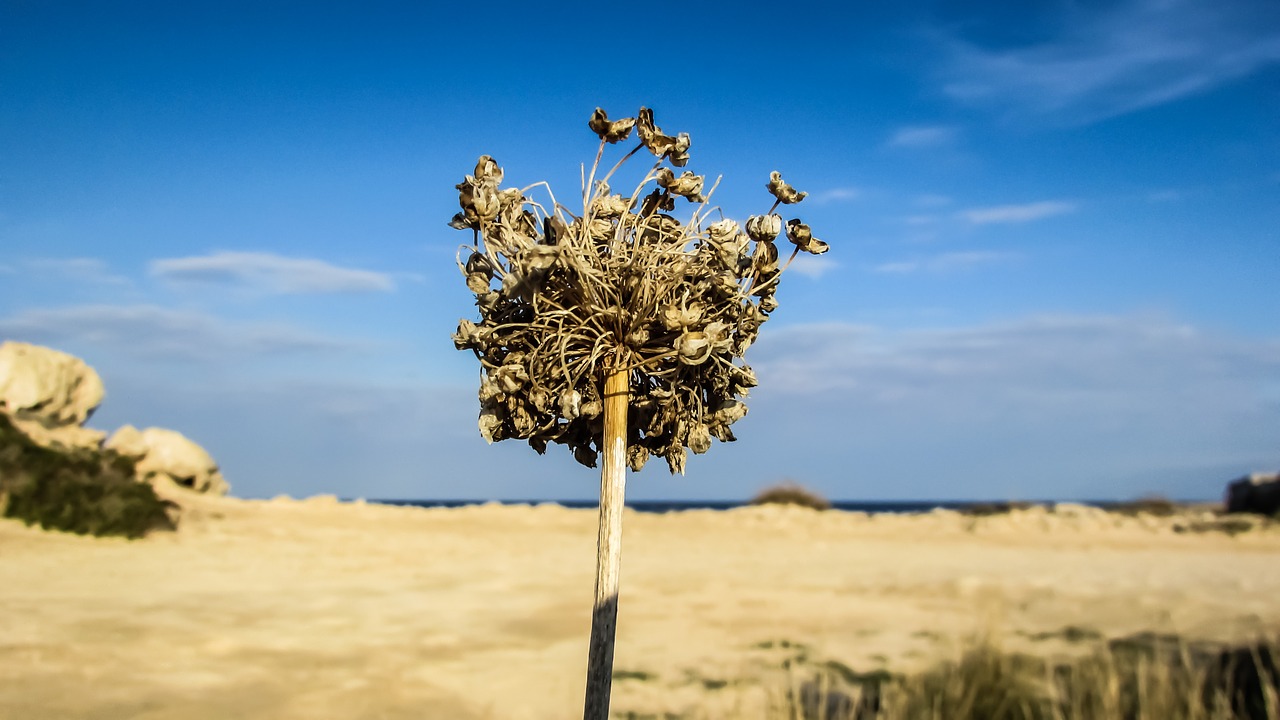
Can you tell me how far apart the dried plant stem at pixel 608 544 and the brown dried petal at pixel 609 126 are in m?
0.57

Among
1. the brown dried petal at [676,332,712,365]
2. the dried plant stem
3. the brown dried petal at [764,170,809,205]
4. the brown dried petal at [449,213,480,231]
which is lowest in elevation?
the dried plant stem

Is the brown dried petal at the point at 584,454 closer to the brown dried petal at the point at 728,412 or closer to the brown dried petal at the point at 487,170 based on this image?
the brown dried petal at the point at 728,412

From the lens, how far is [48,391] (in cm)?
2005

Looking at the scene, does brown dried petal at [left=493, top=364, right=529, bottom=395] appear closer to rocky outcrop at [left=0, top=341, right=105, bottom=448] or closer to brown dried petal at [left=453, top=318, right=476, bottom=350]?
brown dried petal at [left=453, top=318, right=476, bottom=350]

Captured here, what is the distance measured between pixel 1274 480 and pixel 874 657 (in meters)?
23.5

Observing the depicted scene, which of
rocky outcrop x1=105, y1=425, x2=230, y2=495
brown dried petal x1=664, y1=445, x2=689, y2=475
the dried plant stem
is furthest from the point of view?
rocky outcrop x1=105, y1=425, x2=230, y2=495

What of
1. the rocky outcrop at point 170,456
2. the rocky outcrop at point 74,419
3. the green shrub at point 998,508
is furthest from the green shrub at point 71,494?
the green shrub at point 998,508

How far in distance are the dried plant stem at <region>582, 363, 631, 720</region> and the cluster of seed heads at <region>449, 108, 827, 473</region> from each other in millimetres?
55

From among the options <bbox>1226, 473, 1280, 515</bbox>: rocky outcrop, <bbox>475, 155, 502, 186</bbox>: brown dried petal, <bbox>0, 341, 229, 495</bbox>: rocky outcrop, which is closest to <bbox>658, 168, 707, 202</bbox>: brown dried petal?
<bbox>475, 155, 502, 186</bbox>: brown dried petal

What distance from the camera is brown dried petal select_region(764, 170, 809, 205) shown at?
2.32 meters

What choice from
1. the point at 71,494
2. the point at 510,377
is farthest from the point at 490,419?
the point at 71,494

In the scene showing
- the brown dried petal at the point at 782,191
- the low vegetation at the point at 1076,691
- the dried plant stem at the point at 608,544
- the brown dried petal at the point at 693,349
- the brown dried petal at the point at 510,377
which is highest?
the brown dried petal at the point at 782,191

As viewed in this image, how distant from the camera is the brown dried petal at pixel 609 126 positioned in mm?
2244

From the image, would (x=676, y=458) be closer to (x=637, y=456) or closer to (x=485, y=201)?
(x=637, y=456)
